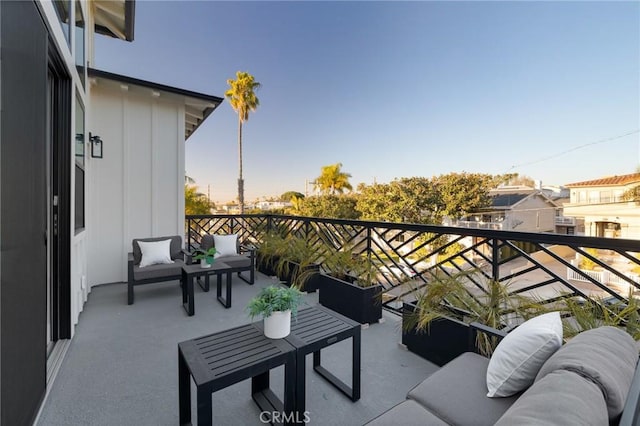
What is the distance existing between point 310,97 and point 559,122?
20969mm

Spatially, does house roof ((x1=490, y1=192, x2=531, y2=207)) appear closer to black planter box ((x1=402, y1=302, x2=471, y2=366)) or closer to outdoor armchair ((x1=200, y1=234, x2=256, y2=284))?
outdoor armchair ((x1=200, y1=234, x2=256, y2=284))

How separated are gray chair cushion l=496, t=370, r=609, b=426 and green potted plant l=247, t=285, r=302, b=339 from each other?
3.89 feet

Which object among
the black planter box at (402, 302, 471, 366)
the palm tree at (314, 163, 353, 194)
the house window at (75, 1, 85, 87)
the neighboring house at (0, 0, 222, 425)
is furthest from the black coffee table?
the palm tree at (314, 163, 353, 194)

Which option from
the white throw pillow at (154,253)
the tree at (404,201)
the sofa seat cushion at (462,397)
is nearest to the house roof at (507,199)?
the tree at (404,201)

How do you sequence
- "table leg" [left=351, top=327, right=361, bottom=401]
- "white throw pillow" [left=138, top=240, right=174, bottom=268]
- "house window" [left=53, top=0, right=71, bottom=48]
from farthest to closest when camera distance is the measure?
"white throw pillow" [left=138, top=240, right=174, bottom=268] < "house window" [left=53, top=0, right=71, bottom=48] < "table leg" [left=351, top=327, right=361, bottom=401]

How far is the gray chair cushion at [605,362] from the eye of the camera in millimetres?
751

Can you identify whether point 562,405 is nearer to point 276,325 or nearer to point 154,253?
point 276,325

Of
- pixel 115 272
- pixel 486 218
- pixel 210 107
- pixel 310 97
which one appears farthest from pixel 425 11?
pixel 486 218

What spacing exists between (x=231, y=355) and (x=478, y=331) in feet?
4.85

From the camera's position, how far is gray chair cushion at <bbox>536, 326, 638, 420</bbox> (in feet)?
2.46

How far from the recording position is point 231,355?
→ 1.52 meters

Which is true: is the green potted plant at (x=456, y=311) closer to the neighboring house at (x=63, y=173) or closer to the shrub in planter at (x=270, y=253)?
the neighboring house at (x=63, y=173)

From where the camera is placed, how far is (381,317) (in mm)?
3135

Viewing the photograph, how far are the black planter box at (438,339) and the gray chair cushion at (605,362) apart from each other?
0.96 m
